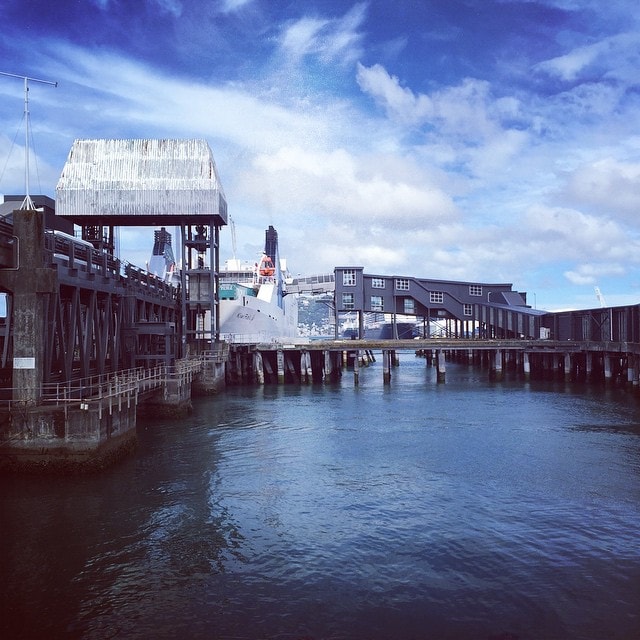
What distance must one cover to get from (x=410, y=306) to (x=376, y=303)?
20.4 feet

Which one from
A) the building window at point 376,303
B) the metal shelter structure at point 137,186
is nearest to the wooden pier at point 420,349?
the metal shelter structure at point 137,186

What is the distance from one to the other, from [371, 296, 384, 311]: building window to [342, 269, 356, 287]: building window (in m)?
4.23

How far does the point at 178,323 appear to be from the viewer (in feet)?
201

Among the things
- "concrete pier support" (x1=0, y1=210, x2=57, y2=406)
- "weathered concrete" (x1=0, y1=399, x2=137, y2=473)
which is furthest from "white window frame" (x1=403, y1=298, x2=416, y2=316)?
"concrete pier support" (x1=0, y1=210, x2=57, y2=406)

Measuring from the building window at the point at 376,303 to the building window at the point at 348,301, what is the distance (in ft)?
11.1

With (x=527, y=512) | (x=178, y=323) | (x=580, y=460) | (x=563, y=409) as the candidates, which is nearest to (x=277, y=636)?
(x=527, y=512)

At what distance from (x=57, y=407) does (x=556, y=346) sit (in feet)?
194

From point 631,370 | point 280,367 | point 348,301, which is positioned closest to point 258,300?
point 348,301

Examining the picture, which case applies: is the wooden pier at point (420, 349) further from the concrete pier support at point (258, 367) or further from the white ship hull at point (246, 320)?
the white ship hull at point (246, 320)

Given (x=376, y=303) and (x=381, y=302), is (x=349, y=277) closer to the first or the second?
(x=376, y=303)

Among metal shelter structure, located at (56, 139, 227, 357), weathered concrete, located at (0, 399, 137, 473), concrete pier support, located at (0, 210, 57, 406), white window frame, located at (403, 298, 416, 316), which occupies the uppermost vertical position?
metal shelter structure, located at (56, 139, 227, 357)

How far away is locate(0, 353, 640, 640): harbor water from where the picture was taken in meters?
12.3

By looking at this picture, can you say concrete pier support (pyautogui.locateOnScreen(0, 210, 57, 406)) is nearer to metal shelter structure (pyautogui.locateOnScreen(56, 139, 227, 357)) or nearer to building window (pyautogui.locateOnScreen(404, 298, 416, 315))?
metal shelter structure (pyautogui.locateOnScreen(56, 139, 227, 357))

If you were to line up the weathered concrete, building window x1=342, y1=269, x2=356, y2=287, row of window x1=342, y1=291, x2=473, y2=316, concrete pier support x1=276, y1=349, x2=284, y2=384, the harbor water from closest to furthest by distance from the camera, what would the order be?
1. the harbor water
2. the weathered concrete
3. concrete pier support x1=276, y1=349, x2=284, y2=384
4. row of window x1=342, y1=291, x2=473, y2=316
5. building window x1=342, y1=269, x2=356, y2=287
